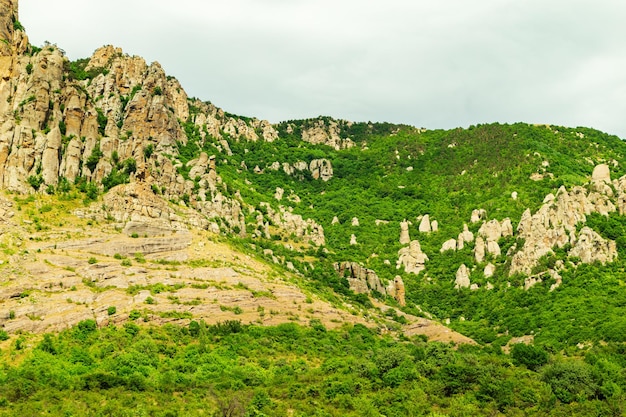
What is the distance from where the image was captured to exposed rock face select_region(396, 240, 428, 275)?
146750 millimetres

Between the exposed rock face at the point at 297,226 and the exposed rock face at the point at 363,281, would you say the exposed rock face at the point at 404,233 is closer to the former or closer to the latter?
the exposed rock face at the point at 297,226

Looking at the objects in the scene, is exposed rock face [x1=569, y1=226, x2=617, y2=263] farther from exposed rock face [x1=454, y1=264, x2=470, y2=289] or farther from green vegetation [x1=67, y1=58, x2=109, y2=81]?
green vegetation [x1=67, y1=58, x2=109, y2=81]

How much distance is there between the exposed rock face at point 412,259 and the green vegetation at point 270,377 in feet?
200

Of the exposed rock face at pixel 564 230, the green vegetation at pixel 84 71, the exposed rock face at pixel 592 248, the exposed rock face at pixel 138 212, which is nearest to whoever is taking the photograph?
the exposed rock face at pixel 138 212

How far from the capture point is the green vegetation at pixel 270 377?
206 feet

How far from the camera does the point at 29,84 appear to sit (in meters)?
111

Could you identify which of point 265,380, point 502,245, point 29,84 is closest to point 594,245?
point 502,245

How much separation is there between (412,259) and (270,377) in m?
80.1

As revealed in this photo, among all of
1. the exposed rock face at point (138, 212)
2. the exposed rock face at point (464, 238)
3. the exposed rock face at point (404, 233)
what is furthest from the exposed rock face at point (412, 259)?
the exposed rock face at point (138, 212)

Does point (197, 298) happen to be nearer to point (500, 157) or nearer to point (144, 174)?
point (144, 174)

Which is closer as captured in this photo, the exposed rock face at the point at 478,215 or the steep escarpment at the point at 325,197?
the steep escarpment at the point at 325,197

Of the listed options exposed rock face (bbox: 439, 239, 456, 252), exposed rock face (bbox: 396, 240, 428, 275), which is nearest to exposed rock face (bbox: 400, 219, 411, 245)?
exposed rock face (bbox: 396, 240, 428, 275)

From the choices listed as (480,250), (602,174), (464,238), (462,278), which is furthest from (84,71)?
(602,174)

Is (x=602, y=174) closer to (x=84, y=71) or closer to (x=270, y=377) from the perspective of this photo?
(x=270, y=377)
